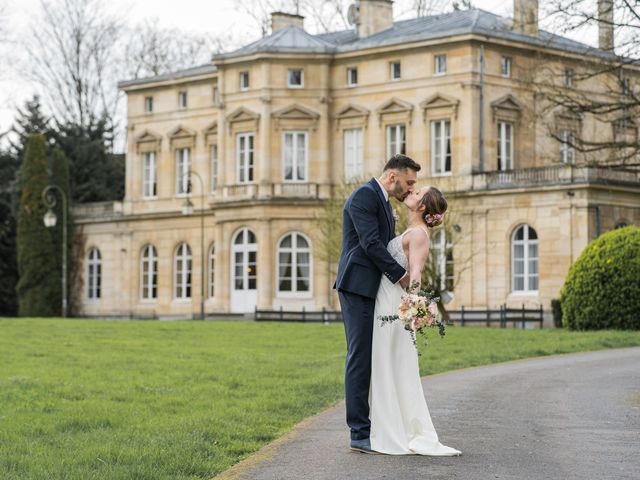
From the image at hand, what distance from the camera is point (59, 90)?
7300 centimetres

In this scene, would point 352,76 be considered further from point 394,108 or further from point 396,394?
point 396,394

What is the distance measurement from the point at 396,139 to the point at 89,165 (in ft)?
66.2

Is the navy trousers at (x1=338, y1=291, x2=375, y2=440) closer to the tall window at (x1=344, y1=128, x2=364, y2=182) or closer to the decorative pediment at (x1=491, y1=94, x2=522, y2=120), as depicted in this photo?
the decorative pediment at (x1=491, y1=94, x2=522, y2=120)

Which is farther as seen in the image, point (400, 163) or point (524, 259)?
point (524, 259)

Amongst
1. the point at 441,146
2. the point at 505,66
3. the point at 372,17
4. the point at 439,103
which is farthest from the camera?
the point at 372,17

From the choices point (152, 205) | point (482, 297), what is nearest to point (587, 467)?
point (482, 297)

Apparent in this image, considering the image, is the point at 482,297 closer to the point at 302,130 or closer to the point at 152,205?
the point at 302,130

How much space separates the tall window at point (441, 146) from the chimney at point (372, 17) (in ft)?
23.6

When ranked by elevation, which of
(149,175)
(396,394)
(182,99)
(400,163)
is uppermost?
(182,99)

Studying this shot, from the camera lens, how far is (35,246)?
60.7m

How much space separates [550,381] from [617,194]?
30.7 m

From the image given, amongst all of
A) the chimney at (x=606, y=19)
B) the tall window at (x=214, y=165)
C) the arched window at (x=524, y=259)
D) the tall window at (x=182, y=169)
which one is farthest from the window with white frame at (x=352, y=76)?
the chimney at (x=606, y=19)

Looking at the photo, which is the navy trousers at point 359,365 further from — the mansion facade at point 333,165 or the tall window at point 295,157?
the tall window at point 295,157

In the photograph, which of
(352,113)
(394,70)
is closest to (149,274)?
(352,113)
